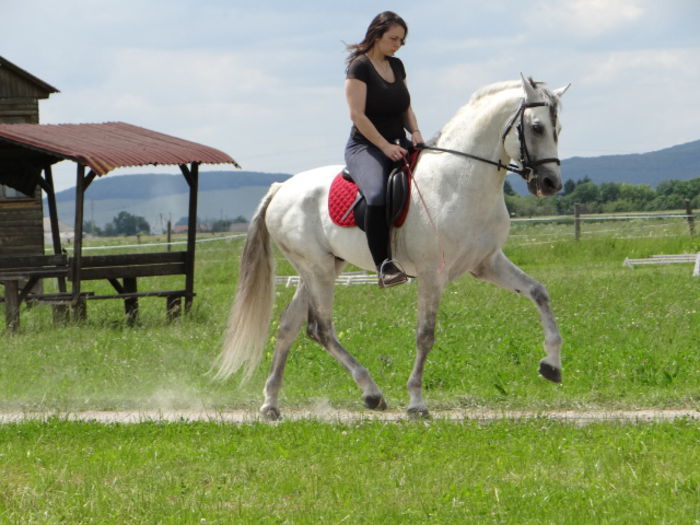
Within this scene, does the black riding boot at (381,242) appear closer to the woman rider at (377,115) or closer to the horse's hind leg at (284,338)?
the woman rider at (377,115)

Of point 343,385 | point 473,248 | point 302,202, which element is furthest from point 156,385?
point 473,248

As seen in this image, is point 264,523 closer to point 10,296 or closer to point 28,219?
point 10,296

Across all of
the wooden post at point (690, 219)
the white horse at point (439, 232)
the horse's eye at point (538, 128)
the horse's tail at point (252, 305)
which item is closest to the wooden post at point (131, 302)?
the horse's tail at point (252, 305)

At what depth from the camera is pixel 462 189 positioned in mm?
8820

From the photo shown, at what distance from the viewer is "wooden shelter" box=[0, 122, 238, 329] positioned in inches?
696

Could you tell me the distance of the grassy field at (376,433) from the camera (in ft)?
20.0

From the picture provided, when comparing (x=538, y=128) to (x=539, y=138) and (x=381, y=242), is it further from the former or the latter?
(x=381, y=242)

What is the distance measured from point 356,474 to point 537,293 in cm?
273

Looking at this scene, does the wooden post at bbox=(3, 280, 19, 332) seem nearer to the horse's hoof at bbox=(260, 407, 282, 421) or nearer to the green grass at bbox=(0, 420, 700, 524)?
the horse's hoof at bbox=(260, 407, 282, 421)

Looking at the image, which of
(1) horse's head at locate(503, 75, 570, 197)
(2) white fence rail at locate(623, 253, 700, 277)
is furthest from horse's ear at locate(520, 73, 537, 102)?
(2) white fence rail at locate(623, 253, 700, 277)

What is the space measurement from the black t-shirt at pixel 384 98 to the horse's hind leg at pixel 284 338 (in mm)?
1713

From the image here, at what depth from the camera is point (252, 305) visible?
10.3 meters

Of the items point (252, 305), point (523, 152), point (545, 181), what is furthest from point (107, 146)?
point (545, 181)

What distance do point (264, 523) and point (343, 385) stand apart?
5.81 meters
